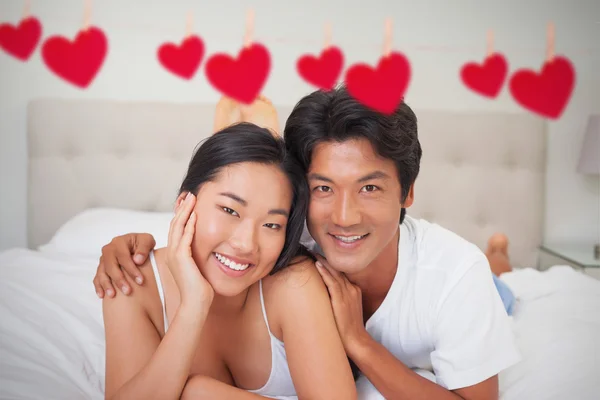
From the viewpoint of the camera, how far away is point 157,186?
4.85ft

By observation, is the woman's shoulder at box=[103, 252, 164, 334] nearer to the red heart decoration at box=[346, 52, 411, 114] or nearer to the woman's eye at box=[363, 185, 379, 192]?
the woman's eye at box=[363, 185, 379, 192]

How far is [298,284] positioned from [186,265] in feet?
0.59

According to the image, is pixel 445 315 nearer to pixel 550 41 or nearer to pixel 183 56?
pixel 550 41

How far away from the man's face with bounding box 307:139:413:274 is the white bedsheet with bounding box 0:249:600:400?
246 mm

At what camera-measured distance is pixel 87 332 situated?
1.03 metres

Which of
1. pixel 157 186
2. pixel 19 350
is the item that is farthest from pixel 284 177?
pixel 157 186

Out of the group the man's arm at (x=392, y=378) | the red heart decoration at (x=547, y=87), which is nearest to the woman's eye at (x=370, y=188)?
the man's arm at (x=392, y=378)

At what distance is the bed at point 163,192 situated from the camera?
1190mm

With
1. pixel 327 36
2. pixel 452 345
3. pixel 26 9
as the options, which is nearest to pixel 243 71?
pixel 327 36

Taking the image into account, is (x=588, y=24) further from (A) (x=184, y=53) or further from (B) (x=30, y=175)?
(B) (x=30, y=175)

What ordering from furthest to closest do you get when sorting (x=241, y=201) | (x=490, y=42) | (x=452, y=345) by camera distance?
(x=490, y=42) → (x=452, y=345) → (x=241, y=201)

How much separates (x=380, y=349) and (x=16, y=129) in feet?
3.27

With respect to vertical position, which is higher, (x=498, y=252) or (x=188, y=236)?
(x=188, y=236)

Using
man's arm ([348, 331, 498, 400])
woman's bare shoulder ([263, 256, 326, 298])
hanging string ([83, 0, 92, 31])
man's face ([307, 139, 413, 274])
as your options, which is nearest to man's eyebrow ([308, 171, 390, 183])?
man's face ([307, 139, 413, 274])
